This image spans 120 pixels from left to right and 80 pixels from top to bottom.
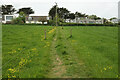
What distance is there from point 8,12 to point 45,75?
12909 cm

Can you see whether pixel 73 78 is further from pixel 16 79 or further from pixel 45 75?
pixel 16 79

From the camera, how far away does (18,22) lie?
253 ft

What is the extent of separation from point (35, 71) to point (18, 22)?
2878 inches

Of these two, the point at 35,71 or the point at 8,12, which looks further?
the point at 8,12

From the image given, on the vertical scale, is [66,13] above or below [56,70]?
above

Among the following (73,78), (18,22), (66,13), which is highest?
(66,13)

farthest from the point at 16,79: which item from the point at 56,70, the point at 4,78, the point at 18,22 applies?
the point at 18,22

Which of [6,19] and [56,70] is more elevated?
[6,19]

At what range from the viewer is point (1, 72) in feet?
25.0

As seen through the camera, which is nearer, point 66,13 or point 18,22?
point 18,22

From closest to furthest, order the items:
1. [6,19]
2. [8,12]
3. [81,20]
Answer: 1. [6,19]
2. [8,12]
3. [81,20]

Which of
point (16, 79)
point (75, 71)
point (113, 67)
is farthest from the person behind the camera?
point (113, 67)

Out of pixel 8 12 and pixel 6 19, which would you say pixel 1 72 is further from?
pixel 8 12

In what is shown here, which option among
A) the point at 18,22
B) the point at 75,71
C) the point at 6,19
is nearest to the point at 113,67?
the point at 75,71
